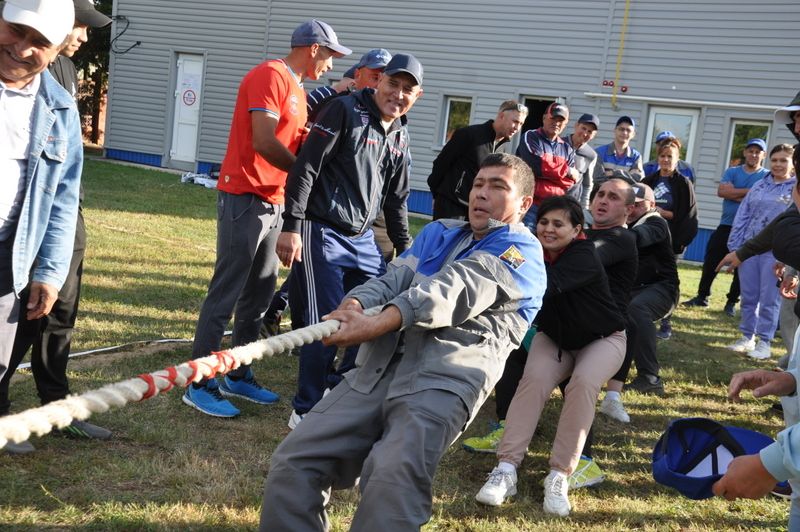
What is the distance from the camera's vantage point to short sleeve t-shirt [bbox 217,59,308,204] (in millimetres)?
4512

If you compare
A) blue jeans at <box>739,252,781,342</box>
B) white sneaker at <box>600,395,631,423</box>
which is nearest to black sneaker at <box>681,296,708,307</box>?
blue jeans at <box>739,252,781,342</box>

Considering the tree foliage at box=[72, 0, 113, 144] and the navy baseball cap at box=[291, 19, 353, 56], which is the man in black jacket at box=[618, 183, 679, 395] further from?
the tree foliage at box=[72, 0, 113, 144]

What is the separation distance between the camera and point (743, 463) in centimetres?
233

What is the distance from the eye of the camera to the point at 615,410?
552cm

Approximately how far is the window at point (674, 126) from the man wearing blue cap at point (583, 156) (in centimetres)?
888

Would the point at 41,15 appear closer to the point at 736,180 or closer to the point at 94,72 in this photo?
the point at 736,180

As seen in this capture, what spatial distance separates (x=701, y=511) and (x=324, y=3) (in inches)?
701

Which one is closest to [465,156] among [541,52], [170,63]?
[541,52]

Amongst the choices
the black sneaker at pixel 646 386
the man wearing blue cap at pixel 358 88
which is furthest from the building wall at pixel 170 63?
the black sneaker at pixel 646 386

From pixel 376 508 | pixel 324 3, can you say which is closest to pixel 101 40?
pixel 324 3

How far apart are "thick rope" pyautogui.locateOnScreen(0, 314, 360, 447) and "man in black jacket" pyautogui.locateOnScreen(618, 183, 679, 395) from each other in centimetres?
391

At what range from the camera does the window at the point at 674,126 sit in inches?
642

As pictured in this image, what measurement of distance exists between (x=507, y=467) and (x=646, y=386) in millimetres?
2527

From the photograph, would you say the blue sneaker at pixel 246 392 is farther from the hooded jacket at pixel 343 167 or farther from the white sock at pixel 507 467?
the white sock at pixel 507 467
